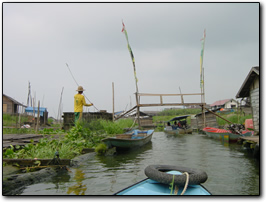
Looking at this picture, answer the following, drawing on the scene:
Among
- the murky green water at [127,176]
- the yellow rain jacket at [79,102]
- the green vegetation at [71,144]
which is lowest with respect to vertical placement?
the murky green water at [127,176]

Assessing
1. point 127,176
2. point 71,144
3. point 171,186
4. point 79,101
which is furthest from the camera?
point 79,101

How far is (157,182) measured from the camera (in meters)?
2.91

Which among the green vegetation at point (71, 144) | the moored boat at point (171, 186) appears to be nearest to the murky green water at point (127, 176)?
the green vegetation at point (71, 144)

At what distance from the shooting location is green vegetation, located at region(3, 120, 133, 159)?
522 centimetres

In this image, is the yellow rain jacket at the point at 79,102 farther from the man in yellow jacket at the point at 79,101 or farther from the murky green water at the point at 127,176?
the murky green water at the point at 127,176

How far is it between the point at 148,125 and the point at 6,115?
54.1 feet

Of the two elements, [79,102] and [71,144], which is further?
[79,102]

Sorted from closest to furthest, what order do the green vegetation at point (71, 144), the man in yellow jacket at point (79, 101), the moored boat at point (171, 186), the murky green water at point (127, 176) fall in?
the moored boat at point (171, 186), the murky green water at point (127, 176), the green vegetation at point (71, 144), the man in yellow jacket at point (79, 101)

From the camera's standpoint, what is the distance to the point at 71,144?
286 inches

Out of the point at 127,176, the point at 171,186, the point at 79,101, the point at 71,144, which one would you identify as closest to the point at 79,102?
the point at 79,101

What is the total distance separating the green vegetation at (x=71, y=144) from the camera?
5219 millimetres

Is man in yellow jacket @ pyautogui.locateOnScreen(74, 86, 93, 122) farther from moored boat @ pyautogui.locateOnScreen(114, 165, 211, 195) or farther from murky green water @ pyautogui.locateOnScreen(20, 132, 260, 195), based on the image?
moored boat @ pyautogui.locateOnScreen(114, 165, 211, 195)

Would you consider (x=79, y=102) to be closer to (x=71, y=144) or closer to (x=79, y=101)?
(x=79, y=101)

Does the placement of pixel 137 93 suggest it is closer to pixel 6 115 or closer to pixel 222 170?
pixel 6 115
